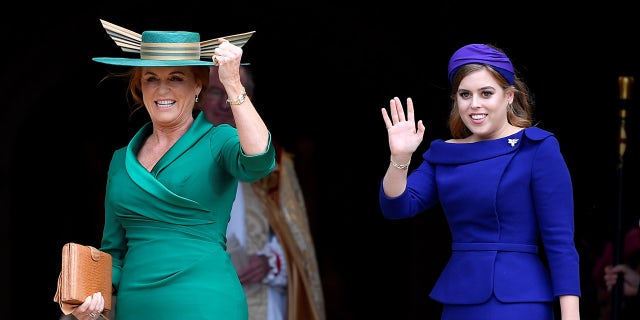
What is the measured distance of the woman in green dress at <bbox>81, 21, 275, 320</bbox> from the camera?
4555 mm

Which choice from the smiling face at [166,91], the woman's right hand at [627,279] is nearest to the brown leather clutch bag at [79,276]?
the smiling face at [166,91]

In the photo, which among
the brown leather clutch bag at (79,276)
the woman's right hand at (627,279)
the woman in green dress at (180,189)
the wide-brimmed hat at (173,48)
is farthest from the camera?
the woman's right hand at (627,279)

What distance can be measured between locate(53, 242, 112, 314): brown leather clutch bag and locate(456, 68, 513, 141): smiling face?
1206 millimetres

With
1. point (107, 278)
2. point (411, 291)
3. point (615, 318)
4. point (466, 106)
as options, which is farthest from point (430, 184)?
point (411, 291)

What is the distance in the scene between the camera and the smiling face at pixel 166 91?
477 cm

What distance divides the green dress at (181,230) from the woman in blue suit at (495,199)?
0.52 metres

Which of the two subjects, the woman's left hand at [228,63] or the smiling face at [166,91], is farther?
the smiling face at [166,91]

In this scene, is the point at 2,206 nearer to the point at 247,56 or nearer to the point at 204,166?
the point at 247,56

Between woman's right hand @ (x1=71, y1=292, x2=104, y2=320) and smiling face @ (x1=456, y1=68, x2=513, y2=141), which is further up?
smiling face @ (x1=456, y1=68, x2=513, y2=141)

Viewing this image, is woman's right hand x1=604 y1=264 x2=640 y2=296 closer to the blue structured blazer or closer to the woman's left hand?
the blue structured blazer

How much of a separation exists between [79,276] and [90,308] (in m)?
0.11

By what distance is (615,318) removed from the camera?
6301 mm

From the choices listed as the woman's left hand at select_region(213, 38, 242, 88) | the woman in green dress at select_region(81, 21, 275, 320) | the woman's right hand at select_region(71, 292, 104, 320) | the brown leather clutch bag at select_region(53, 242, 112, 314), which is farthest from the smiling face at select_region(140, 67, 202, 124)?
the woman's right hand at select_region(71, 292, 104, 320)

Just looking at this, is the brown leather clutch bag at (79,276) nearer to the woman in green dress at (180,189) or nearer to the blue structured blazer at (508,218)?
the woman in green dress at (180,189)
